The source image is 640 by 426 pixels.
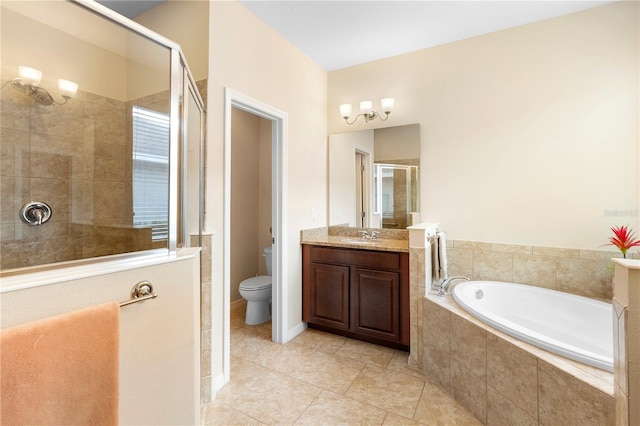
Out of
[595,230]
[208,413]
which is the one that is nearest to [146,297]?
[208,413]

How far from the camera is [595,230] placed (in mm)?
2051

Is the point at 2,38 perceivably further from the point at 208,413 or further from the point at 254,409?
the point at 254,409

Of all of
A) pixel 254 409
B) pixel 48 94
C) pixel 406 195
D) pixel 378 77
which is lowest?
pixel 254 409

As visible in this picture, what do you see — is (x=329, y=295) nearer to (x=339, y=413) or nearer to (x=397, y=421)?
(x=339, y=413)

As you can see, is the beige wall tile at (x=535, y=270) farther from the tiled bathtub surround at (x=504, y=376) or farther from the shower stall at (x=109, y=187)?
the shower stall at (x=109, y=187)

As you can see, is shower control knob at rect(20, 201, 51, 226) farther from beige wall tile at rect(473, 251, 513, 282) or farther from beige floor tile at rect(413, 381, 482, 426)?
beige wall tile at rect(473, 251, 513, 282)

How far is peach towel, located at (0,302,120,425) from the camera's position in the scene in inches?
28.7

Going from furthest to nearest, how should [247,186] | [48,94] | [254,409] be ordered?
[247,186], [48,94], [254,409]

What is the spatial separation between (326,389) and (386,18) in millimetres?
2827

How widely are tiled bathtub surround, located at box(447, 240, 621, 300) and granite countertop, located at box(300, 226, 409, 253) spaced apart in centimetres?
49

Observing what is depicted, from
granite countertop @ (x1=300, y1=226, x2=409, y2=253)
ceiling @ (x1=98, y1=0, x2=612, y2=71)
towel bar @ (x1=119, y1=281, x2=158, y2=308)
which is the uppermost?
ceiling @ (x1=98, y1=0, x2=612, y2=71)

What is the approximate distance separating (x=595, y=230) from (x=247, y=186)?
342 cm

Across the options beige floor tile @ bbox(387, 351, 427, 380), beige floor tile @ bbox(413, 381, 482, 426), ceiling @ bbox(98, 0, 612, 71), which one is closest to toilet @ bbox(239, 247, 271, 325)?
beige floor tile @ bbox(387, 351, 427, 380)

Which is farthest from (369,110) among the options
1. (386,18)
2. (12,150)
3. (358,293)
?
(12,150)
